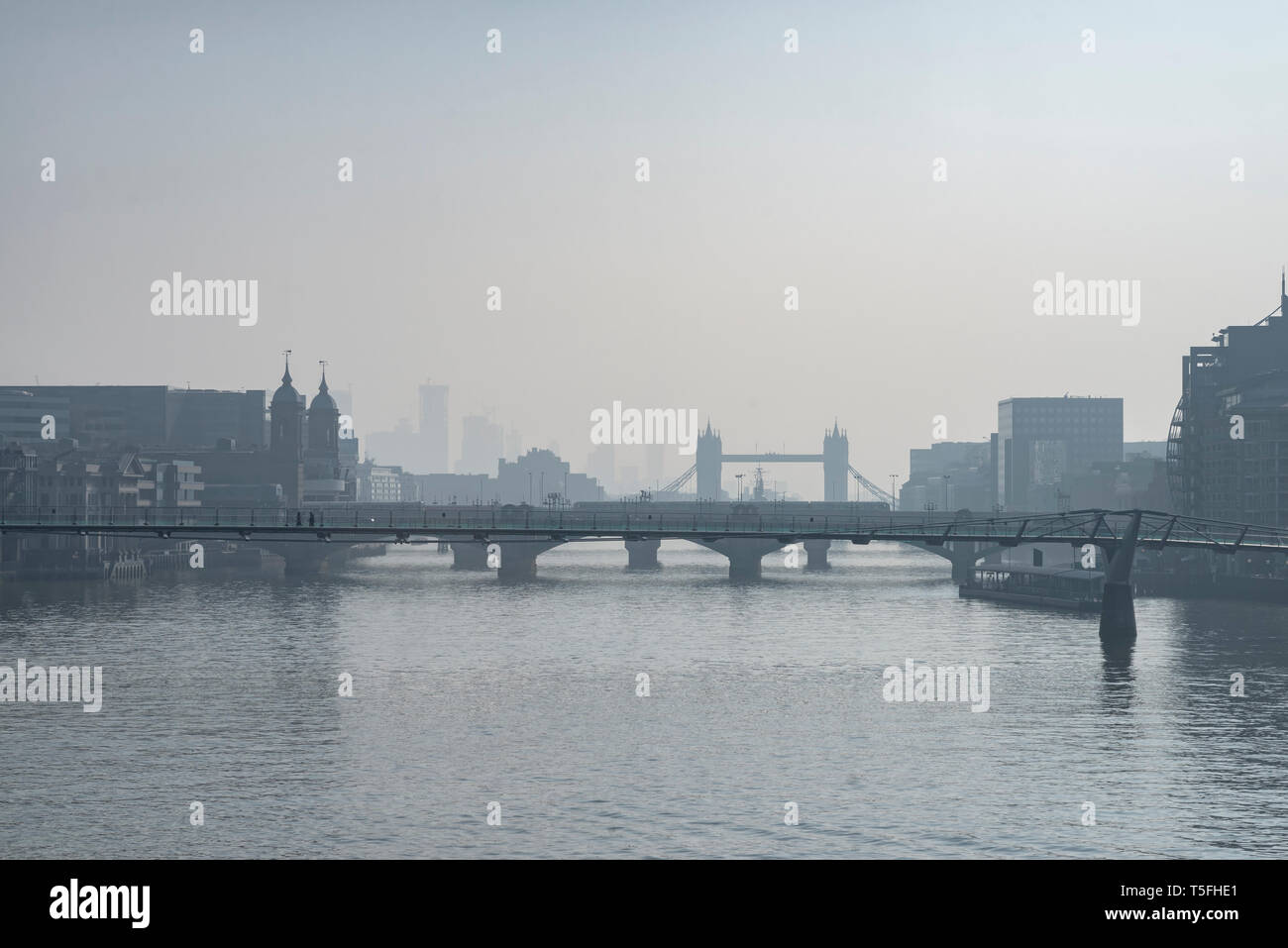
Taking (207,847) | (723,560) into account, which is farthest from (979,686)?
(723,560)

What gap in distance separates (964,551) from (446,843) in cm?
11608

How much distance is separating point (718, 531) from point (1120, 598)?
46873 millimetres

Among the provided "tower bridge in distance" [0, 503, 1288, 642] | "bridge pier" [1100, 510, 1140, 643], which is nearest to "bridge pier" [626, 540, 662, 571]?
"tower bridge in distance" [0, 503, 1288, 642]

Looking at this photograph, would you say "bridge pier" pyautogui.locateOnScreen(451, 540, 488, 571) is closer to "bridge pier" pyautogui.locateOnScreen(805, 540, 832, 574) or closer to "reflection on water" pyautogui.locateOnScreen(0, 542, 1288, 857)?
"bridge pier" pyautogui.locateOnScreen(805, 540, 832, 574)

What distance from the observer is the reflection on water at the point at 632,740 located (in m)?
38.1

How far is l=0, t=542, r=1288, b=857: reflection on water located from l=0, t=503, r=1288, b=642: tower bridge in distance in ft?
19.6

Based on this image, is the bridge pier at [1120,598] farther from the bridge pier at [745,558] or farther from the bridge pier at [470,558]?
the bridge pier at [470,558]

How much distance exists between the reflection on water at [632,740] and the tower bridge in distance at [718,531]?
5.96 meters

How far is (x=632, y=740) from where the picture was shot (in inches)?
2036

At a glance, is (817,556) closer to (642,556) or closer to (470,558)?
(642,556)
